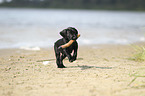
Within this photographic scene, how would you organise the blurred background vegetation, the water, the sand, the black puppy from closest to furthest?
the sand → the black puppy → the water → the blurred background vegetation

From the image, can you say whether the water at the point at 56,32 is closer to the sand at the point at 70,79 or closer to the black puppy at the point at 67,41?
the sand at the point at 70,79

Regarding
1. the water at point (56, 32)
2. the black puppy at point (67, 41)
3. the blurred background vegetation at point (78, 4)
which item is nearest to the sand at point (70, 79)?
the black puppy at point (67, 41)

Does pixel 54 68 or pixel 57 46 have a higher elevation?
pixel 57 46

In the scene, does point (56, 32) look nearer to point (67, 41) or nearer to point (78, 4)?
point (67, 41)

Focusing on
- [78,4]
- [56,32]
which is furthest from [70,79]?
[78,4]

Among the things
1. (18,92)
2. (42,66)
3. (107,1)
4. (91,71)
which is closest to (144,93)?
(91,71)

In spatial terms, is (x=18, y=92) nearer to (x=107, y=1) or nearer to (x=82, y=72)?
(x=82, y=72)

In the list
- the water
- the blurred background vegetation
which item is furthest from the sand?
the blurred background vegetation

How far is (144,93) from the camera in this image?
363 cm

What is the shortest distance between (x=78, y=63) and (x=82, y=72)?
44.1 inches

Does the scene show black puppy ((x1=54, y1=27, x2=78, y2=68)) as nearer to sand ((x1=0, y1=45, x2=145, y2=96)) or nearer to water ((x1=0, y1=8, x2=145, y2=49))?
sand ((x1=0, y1=45, x2=145, y2=96))

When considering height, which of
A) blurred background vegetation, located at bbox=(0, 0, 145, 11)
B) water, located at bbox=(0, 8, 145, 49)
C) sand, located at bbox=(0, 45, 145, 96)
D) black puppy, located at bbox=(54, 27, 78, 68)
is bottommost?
blurred background vegetation, located at bbox=(0, 0, 145, 11)

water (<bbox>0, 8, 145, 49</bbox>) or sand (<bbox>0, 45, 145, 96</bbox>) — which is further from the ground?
sand (<bbox>0, 45, 145, 96</bbox>)

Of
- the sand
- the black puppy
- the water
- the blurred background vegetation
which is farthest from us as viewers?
the blurred background vegetation
